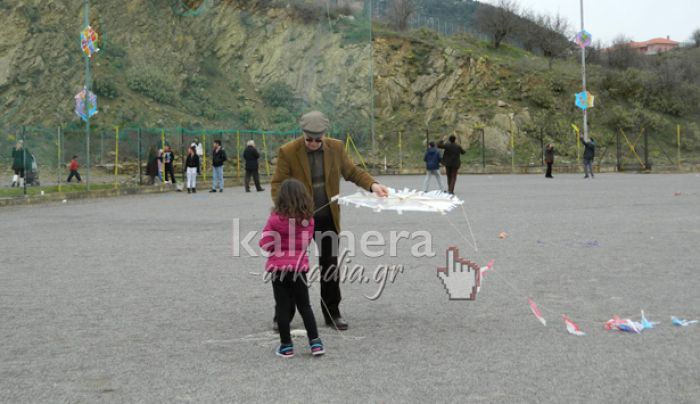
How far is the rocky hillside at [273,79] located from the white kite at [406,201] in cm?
4148

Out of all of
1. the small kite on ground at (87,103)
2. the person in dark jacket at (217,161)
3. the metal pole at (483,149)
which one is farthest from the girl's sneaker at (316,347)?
the metal pole at (483,149)

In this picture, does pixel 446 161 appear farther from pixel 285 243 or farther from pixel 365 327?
pixel 285 243

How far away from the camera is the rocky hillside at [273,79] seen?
47250 millimetres

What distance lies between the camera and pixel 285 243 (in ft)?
19.7

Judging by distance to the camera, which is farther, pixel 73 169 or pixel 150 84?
pixel 150 84

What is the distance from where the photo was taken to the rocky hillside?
47.2m

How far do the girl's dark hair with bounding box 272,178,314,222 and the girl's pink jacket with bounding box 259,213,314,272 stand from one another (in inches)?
1.7

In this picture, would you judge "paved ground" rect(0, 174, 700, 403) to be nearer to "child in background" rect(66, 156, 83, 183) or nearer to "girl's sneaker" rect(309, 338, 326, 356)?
"girl's sneaker" rect(309, 338, 326, 356)

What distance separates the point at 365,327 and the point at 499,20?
69.1 meters

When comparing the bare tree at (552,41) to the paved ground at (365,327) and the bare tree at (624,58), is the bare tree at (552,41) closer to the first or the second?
the bare tree at (624,58)

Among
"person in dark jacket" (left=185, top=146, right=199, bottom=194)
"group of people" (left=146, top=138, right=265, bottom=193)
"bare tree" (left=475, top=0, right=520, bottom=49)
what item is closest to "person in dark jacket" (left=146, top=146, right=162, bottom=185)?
"group of people" (left=146, top=138, right=265, bottom=193)

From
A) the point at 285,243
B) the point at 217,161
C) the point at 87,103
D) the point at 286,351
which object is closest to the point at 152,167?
the point at 217,161

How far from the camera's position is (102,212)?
21328mm

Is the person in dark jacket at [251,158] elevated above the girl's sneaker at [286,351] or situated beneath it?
elevated above
